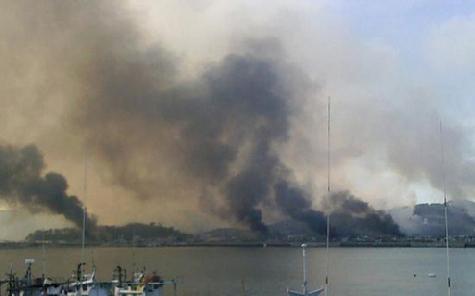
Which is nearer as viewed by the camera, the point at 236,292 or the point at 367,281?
the point at 236,292

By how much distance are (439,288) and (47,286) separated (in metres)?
107

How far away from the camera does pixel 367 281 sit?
16412cm

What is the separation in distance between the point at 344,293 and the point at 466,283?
42505 mm

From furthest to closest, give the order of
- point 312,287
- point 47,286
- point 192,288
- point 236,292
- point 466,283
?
point 466,283 → point 312,287 → point 192,288 → point 236,292 → point 47,286

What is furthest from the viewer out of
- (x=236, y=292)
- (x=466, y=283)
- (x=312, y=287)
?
(x=466, y=283)

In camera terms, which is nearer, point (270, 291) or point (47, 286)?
point (47, 286)

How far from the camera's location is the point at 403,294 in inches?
5384

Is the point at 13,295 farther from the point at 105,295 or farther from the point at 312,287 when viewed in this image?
the point at 312,287

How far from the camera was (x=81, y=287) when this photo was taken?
65.2 meters

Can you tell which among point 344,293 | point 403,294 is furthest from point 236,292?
point 403,294

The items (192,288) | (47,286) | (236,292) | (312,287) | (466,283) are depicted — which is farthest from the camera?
(466,283)

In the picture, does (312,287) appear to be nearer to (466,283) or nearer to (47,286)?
(466,283)

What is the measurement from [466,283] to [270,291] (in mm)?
55770

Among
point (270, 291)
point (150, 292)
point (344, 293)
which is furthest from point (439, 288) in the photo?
point (150, 292)
